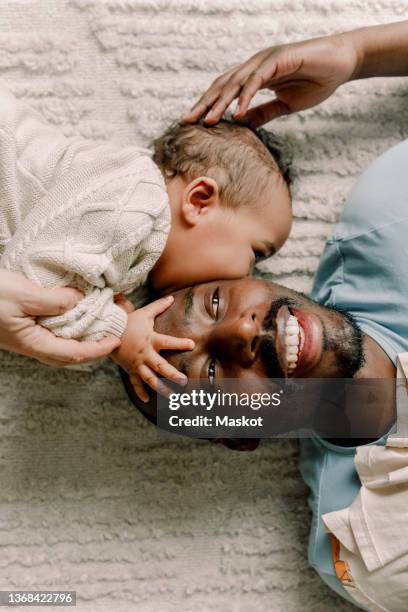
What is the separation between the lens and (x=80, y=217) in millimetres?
838

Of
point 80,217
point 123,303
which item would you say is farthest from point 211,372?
point 80,217

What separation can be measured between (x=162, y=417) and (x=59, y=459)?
234 mm

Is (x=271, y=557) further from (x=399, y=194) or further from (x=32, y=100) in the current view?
(x=32, y=100)

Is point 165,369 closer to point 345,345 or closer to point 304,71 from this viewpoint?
point 345,345

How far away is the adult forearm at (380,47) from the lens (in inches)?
39.9

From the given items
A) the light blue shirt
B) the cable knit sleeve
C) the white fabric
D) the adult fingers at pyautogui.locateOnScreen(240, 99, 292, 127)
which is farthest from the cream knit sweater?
the white fabric

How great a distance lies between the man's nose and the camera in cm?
84

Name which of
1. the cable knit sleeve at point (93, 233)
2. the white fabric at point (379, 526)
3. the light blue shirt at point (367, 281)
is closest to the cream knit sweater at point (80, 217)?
the cable knit sleeve at point (93, 233)

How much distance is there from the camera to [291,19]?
1.11m

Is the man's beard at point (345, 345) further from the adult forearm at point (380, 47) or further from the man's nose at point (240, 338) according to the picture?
the adult forearm at point (380, 47)

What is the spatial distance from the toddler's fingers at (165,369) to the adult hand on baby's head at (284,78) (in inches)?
14.0

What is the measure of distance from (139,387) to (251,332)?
0.63ft

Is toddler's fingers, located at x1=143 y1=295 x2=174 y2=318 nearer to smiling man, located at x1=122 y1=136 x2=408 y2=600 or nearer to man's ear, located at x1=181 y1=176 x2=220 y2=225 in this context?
smiling man, located at x1=122 y1=136 x2=408 y2=600

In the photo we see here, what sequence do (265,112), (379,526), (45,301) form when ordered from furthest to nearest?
(265,112), (379,526), (45,301)
